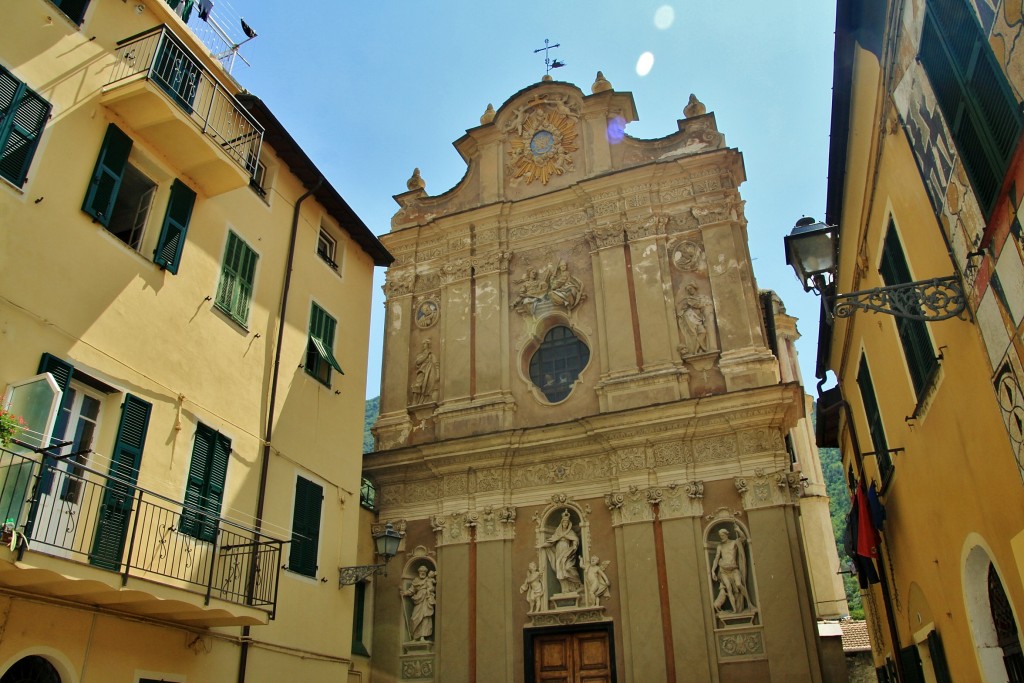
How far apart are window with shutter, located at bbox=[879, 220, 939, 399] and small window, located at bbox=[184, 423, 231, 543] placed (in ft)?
27.0

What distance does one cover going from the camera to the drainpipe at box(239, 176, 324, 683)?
10.4 metres

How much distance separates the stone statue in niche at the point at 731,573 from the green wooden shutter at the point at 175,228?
11.6 m

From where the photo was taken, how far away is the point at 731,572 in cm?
1602

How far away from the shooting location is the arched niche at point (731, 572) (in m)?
15.7

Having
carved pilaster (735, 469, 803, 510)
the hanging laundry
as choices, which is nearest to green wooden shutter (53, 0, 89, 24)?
the hanging laundry

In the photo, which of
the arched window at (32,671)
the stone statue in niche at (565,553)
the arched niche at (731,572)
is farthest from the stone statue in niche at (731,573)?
the arched window at (32,671)

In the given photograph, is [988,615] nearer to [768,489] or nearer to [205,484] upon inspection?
[768,489]

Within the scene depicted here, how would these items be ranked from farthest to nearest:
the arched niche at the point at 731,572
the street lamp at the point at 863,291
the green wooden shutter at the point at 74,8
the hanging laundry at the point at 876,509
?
the arched niche at the point at 731,572
the hanging laundry at the point at 876,509
the green wooden shutter at the point at 74,8
the street lamp at the point at 863,291

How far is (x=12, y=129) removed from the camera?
8.49 meters

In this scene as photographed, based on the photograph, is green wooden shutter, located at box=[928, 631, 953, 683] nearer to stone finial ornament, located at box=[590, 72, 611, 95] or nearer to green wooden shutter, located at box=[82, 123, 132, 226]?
green wooden shutter, located at box=[82, 123, 132, 226]

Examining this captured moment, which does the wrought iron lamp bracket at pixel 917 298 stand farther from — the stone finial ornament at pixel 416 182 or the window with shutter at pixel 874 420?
the stone finial ornament at pixel 416 182

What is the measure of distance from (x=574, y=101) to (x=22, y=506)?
18.6 meters

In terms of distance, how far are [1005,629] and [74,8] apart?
41.2 ft

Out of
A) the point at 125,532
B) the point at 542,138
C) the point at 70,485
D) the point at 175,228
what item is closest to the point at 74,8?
the point at 175,228
